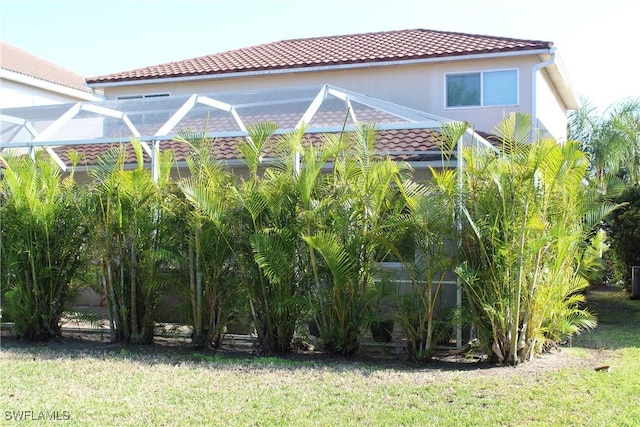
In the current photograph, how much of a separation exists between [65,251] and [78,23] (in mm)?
4849

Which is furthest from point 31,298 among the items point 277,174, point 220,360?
point 277,174

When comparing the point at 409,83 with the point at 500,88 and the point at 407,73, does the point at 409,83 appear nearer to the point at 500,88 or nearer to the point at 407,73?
the point at 407,73

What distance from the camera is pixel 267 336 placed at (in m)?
9.90

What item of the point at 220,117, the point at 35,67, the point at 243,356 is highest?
the point at 35,67

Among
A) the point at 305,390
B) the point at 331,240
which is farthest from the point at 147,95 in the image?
the point at 305,390

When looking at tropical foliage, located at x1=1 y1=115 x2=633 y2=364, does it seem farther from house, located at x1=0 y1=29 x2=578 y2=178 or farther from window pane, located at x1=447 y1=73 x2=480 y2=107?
window pane, located at x1=447 y1=73 x2=480 y2=107

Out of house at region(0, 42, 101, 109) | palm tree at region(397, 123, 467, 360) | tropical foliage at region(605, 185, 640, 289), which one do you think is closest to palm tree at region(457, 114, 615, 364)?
palm tree at region(397, 123, 467, 360)

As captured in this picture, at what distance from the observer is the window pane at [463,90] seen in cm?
1652

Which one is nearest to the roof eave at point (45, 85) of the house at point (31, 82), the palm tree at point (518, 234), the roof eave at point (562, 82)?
the house at point (31, 82)

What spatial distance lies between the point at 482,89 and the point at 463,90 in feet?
1.51

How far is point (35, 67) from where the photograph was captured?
25.0 meters

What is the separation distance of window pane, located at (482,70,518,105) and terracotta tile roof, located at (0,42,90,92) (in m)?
12.9

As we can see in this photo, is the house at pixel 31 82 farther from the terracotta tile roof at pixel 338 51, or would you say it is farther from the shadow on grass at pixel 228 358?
the shadow on grass at pixel 228 358

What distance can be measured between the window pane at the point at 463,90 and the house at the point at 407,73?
0.08ft
